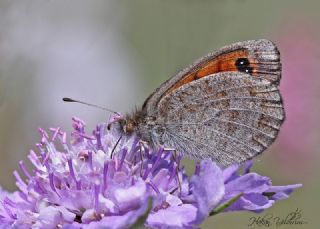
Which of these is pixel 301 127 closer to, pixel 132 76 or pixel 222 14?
pixel 222 14

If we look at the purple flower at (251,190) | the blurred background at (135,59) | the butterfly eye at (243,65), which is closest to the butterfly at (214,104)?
the butterfly eye at (243,65)

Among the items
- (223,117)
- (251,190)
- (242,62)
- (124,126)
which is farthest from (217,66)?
(251,190)

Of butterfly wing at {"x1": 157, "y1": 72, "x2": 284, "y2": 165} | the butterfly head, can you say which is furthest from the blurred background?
the butterfly head

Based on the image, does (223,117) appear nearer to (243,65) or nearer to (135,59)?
(243,65)

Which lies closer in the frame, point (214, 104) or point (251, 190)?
point (251, 190)

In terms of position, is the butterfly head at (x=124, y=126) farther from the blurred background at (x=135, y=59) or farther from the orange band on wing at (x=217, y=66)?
the blurred background at (x=135, y=59)

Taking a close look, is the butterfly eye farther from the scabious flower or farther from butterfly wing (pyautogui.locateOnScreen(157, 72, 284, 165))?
the scabious flower

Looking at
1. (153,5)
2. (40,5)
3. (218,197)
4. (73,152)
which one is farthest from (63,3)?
(218,197)
